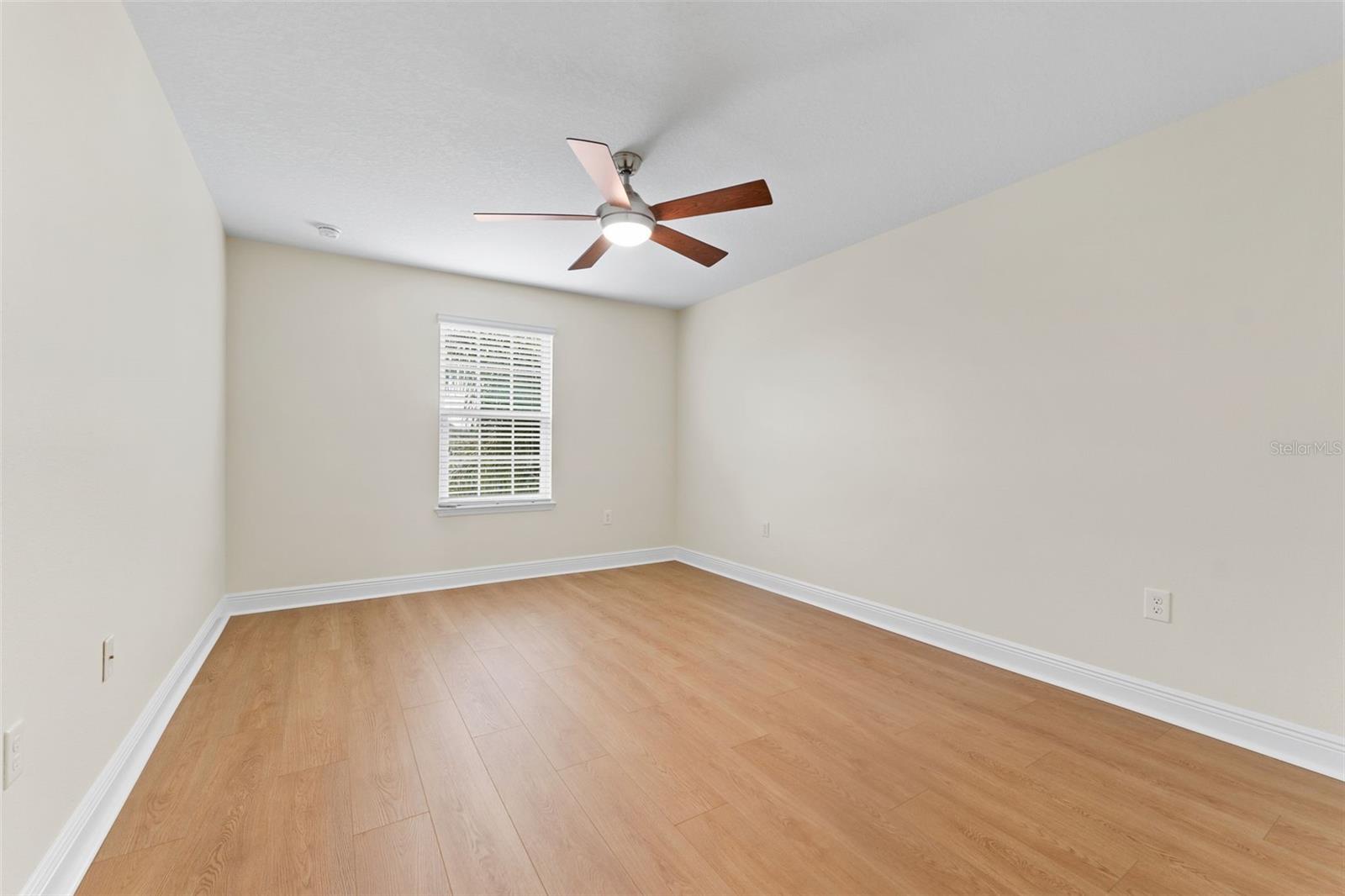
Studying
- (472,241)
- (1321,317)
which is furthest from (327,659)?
(1321,317)

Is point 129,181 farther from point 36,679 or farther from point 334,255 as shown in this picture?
point 334,255

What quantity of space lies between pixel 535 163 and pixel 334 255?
2.14 meters

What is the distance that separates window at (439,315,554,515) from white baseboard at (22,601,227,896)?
2.11 metres

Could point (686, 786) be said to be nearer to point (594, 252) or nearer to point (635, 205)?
point (635, 205)

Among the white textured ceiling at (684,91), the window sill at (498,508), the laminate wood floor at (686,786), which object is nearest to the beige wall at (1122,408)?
the white textured ceiling at (684,91)

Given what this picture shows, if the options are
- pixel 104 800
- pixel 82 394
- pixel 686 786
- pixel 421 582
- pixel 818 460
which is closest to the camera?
pixel 82 394

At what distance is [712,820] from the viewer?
161 cm

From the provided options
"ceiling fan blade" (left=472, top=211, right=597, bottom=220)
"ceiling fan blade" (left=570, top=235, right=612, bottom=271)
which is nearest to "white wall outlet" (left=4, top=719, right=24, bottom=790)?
"ceiling fan blade" (left=472, top=211, right=597, bottom=220)

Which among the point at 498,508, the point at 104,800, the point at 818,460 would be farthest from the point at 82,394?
the point at 818,460

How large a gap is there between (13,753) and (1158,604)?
3584 mm

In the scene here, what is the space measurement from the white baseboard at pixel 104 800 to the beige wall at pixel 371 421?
4.65 ft

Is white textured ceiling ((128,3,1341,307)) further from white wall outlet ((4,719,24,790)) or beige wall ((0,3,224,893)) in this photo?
white wall outlet ((4,719,24,790))

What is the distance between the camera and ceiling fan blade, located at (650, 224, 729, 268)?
2.59 meters

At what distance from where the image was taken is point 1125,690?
2357 millimetres
